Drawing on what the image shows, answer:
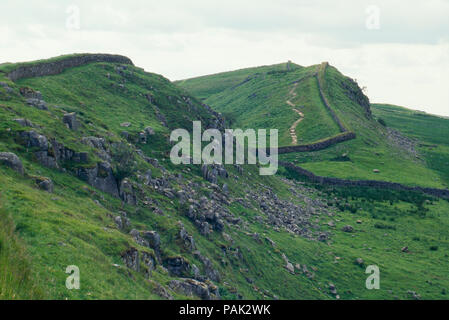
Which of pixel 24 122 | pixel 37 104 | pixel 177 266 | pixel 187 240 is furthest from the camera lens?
pixel 37 104

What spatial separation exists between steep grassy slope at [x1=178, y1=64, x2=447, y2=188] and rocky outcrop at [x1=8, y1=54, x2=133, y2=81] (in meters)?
45.8

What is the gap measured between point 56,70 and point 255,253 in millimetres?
42786

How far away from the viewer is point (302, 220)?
201 ft

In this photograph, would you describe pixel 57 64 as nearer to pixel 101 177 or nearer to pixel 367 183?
pixel 101 177

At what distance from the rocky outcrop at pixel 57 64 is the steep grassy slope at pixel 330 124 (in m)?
45.8

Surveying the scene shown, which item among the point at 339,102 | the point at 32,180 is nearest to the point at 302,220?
the point at 32,180

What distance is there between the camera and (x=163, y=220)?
36406 millimetres

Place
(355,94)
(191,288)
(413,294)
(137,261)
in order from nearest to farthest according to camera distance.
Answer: (137,261)
(191,288)
(413,294)
(355,94)

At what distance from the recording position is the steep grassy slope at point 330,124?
4040 inches

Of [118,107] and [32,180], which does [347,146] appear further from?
[32,180]

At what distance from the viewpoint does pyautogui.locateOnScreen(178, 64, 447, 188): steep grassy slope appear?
337 feet

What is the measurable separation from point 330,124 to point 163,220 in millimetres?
97863

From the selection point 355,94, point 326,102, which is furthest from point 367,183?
point 355,94

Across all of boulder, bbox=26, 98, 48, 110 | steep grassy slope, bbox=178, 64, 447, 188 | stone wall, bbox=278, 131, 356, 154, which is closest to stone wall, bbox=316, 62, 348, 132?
steep grassy slope, bbox=178, 64, 447, 188
